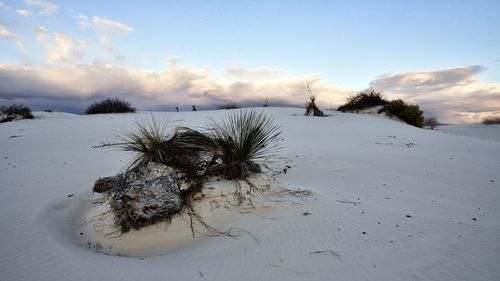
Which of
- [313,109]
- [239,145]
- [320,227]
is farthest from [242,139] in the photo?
[313,109]

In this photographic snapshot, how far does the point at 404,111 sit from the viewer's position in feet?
58.9

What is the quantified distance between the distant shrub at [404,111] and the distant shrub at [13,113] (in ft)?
68.9

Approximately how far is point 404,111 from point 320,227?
1677 centimetres

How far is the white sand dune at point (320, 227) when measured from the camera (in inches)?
112

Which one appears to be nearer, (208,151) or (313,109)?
(208,151)

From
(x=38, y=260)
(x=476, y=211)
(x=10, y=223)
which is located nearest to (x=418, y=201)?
(x=476, y=211)

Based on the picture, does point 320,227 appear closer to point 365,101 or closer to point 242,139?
point 242,139

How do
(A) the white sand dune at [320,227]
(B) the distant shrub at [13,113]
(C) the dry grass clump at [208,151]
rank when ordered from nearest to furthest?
(A) the white sand dune at [320,227] < (C) the dry grass clump at [208,151] < (B) the distant shrub at [13,113]

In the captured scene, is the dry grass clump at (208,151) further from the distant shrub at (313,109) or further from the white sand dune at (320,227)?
the distant shrub at (313,109)

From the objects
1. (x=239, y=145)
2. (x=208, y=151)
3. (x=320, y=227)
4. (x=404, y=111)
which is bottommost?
(x=320, y=227)

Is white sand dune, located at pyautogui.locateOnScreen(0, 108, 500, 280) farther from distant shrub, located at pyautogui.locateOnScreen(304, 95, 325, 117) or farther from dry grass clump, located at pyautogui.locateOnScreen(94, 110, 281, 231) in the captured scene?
distant shrub, located at pyautogui.locateOnScreen(304, 95, 325, 117)

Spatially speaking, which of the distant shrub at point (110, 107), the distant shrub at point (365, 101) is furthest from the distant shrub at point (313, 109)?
the distant shrub at point (110, 107)

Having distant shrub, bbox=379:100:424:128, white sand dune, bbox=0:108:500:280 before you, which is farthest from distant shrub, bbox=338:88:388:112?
white sand dune, bbox=0:108:500:280

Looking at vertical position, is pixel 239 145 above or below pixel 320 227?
above
